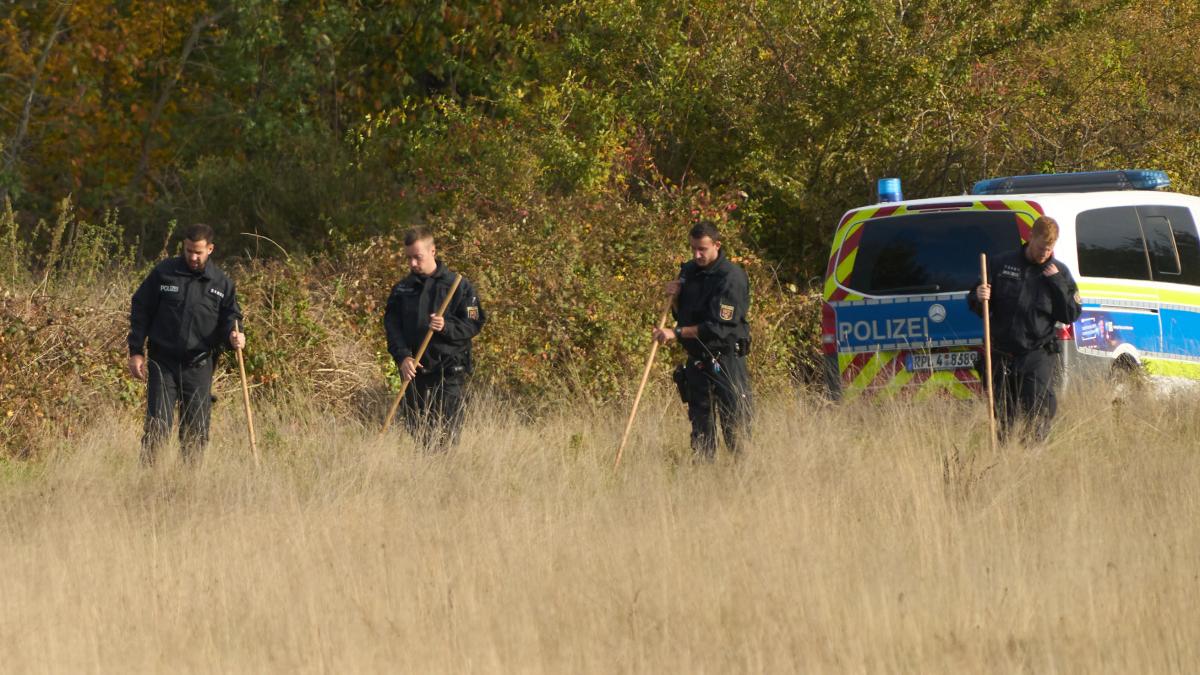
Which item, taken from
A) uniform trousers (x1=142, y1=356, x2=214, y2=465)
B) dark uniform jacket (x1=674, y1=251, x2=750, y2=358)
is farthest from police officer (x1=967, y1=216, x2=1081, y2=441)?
uniform trousers (x1=142, y1=356, x2=214, y2=465)

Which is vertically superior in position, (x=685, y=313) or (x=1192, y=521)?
(x=685, y=313)

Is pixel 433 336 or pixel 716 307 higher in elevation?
pixel 716 307

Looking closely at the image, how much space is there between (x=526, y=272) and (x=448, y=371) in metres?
3.41

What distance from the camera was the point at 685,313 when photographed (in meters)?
9.32

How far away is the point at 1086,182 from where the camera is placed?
36.0 ft

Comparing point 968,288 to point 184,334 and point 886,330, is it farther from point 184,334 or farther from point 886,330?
point 184,334

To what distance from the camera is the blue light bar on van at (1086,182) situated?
10961 millimetres

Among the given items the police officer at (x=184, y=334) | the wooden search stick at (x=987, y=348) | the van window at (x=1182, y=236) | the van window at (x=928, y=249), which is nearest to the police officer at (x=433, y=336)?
the police officer at (x=184, y=334)

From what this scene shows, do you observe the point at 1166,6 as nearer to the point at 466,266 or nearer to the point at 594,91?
the point at 594,91

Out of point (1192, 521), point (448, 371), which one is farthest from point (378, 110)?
point (1192, 521)

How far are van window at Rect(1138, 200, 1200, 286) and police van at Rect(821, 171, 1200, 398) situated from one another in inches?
0.8

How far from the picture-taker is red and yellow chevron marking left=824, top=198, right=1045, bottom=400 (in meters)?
9.70

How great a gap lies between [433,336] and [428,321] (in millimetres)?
97

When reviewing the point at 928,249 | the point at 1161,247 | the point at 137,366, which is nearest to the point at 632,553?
the point at 137,366
